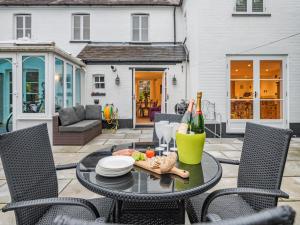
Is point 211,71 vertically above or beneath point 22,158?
above

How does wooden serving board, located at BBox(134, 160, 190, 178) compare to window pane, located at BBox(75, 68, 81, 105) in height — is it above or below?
below

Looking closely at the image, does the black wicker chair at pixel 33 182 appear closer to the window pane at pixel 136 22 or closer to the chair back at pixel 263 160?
the chair back at pixel 263 160

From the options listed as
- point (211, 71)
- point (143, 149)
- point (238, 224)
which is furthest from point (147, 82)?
point (238, 224)

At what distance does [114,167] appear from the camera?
150 centimetres

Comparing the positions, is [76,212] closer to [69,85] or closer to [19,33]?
[69,85]

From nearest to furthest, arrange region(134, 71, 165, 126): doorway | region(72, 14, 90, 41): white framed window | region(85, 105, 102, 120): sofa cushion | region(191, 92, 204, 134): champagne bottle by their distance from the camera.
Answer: region(191, 92, 204, 134): champagne bottle
region(85, 105, 102, 120): sofa cushion
region(72, 14, 90, 41): white framed window
region(134, 71, 165, 126): doorway

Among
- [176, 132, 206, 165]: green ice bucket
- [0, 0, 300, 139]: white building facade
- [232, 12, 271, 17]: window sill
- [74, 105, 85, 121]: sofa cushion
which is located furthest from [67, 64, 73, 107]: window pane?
[176, 132, 206, 165]: green ice bucket

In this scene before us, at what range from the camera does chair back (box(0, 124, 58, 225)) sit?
1.38 meters

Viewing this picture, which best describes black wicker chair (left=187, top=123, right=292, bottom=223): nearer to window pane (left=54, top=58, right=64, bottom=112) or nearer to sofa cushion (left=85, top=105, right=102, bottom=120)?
window pane (left=54, top=58, right=64, bottom=112)

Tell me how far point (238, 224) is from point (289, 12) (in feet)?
28.0

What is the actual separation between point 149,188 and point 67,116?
220 inches

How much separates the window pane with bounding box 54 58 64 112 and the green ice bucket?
19.2 feet

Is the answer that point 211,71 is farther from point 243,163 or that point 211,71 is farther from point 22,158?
point 22,158

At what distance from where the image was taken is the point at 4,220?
242 centimetres
